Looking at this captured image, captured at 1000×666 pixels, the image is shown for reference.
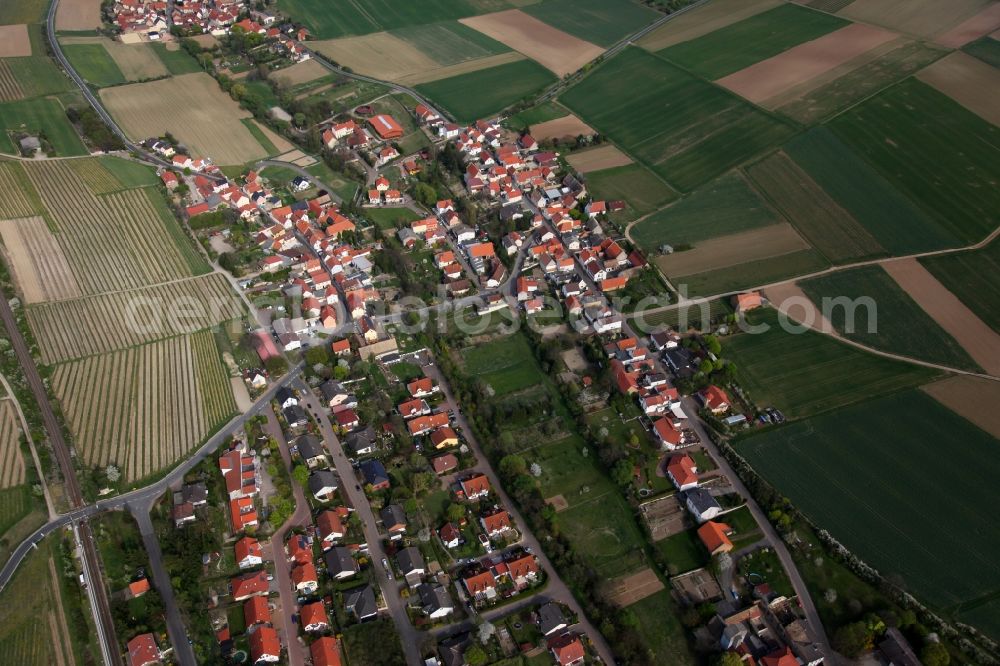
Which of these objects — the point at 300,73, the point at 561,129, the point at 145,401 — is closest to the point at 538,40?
the point at 561,129

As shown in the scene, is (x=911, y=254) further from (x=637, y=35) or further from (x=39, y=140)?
(x=39, y=140)

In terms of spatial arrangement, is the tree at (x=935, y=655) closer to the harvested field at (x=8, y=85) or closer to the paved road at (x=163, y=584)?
the paved road at (x=163, y=584)

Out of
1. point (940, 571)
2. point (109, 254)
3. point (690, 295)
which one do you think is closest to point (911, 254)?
point (690, 295)

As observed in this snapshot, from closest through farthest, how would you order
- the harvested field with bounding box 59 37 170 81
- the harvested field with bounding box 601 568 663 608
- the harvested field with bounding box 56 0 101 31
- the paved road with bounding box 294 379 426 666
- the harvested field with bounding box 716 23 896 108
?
the paved road with bounding box 294 379 426 666
the harvested field with bounding box 601 568 663 608
the harvested field with bounding box 716 23 896 108
the harvested field with bounding box 59 37 170 81
the harvested field with bounding box 56 0 101 31

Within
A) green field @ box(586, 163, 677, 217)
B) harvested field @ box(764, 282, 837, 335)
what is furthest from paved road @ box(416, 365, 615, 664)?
green field @ box(586, 163, 677, 217)

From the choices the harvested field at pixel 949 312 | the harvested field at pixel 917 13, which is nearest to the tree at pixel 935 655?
the harvested field at pixel 949 312

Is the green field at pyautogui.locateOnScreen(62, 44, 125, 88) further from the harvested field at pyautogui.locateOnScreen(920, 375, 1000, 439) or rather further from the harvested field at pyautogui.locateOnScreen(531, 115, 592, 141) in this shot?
the harvested field at pyautogui.locateOnScreen(920, 375, 1000, 439)

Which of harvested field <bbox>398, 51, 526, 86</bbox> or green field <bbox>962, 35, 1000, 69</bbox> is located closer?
green field <bbox>962, 35, 1000, 69</bbox>

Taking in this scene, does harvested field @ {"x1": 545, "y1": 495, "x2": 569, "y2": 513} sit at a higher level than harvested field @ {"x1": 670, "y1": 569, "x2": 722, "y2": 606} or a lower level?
higher
